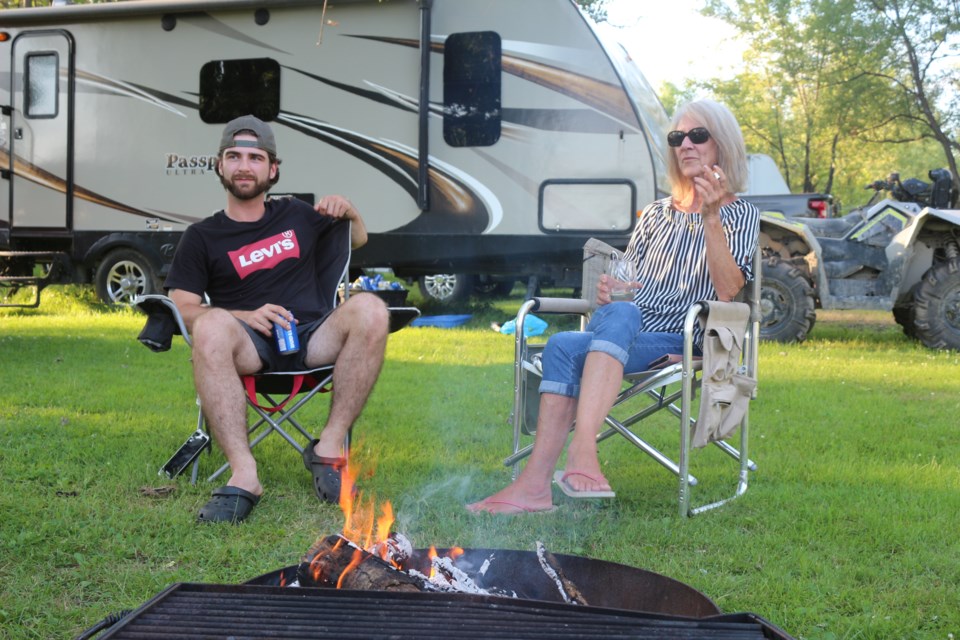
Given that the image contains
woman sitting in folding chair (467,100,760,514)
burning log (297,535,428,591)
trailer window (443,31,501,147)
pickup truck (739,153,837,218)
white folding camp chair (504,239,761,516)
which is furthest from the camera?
pickup truck (739,153,837,218)

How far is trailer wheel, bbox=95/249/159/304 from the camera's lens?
27.8 ft

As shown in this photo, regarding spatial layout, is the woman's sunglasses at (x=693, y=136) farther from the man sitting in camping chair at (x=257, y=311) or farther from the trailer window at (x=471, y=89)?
the trailer window at (x=471, y=89)

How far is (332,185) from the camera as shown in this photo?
7.82 metres

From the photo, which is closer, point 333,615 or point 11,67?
point 333,615

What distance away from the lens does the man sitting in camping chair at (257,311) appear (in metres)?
3.08

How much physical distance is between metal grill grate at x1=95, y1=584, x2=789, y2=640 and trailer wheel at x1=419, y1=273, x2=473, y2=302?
326 inches

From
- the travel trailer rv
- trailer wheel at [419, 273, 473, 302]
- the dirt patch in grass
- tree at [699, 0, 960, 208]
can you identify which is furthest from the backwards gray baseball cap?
tree at [699, 0, 960, 208]

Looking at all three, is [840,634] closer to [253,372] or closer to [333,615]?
[333,615]

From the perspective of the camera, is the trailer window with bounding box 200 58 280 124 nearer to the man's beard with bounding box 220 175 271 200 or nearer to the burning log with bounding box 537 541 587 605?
the man's beard with bounding box 220 175 271 200

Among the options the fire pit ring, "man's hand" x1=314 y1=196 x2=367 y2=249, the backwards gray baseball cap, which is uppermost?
the backwards gray baseball cap

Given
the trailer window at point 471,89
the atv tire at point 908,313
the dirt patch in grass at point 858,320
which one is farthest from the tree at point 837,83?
the trailer window at point 471,89

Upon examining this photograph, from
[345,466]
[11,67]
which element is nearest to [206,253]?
[345,466]

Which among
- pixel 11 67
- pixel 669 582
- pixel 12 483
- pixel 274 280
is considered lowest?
pixel 12 483

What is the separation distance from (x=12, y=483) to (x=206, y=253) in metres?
0.96
